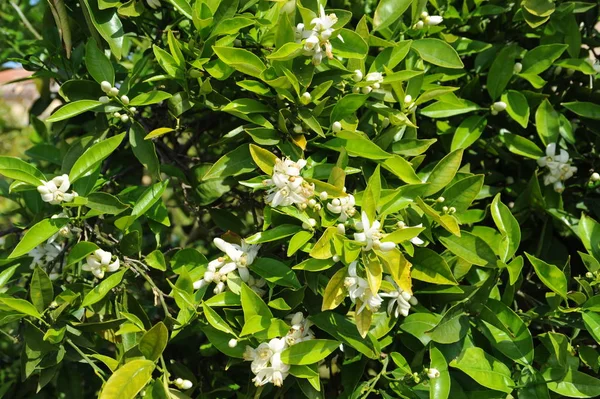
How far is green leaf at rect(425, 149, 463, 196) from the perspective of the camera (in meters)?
1.39

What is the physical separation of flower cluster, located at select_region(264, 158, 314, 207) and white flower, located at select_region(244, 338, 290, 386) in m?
0.28

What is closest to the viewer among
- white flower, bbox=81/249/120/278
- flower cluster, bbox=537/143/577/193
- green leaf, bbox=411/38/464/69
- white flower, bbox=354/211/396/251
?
white flower, bbox=354/211/396/251

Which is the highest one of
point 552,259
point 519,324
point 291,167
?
point 291,167

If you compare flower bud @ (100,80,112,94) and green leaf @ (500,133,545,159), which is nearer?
flower bud @ (100,80,112,94)

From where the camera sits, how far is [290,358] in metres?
1.25

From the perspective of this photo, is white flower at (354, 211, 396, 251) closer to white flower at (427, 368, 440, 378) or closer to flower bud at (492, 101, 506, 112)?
white flower at (427, 368, 440, 378)

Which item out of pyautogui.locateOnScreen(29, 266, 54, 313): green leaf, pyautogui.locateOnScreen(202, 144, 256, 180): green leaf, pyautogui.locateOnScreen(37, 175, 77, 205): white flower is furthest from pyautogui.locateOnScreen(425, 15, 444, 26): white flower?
pyautogui.locateOnScreen(29, 266, 54, 313): green leaf

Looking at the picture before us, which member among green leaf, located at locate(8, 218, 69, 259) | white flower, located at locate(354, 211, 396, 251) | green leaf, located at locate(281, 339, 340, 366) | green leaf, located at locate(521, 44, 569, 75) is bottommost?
green leaf, located at locate(281, 339, 340, 366)

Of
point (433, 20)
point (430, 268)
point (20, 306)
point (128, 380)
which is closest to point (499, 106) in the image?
point (433, 20)

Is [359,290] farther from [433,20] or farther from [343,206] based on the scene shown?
[433,20]

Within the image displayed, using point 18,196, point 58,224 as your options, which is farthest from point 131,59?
point 58,224

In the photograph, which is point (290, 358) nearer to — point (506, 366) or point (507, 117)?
point (506, 366)

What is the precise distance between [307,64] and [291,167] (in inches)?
10.3

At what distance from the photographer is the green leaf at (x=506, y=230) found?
1405mm
